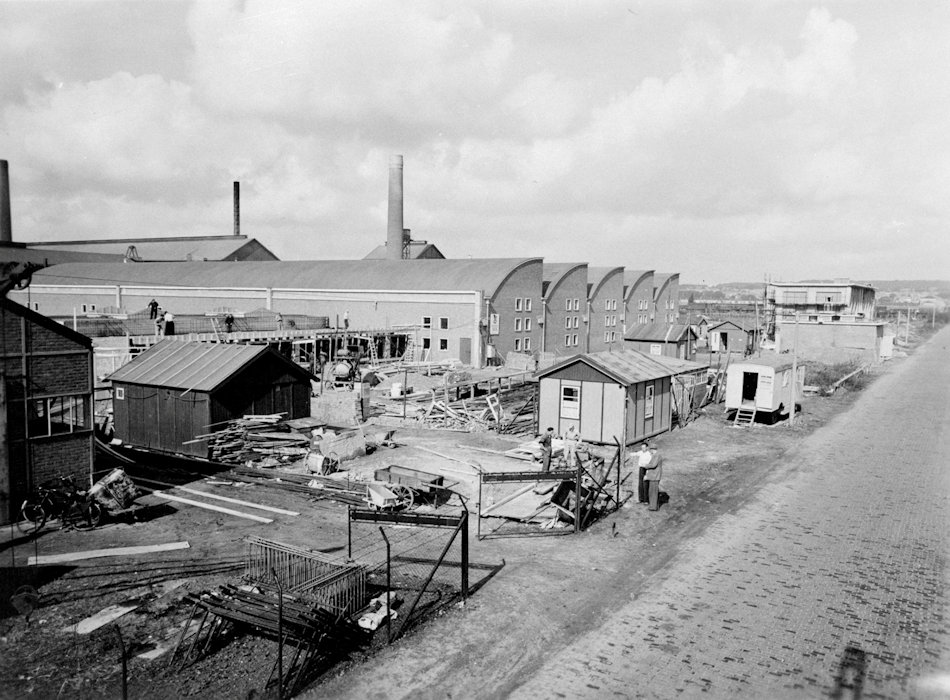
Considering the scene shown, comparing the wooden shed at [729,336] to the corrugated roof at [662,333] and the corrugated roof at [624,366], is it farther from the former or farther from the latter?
the corrugated roof at [624,366]

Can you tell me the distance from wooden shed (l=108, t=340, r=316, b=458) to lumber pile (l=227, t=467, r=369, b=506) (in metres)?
3.70

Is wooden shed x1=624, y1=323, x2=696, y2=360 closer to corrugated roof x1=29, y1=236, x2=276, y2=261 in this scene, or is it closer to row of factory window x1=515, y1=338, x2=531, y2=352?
row of factory window x1=515, y1=338, x2=531, y2=352

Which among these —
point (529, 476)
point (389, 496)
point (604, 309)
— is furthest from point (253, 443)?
point (604, 309)

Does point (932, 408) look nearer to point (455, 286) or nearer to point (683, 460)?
point (683, 460)

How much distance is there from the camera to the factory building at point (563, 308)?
6256cm

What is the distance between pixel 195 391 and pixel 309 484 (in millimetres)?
7298

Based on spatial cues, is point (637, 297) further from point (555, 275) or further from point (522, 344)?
point (522, 344)

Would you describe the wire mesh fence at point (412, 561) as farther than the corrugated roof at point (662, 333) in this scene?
No

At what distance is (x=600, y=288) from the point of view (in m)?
71.4

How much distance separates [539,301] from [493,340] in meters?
7.72

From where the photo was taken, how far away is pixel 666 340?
54.8 meters

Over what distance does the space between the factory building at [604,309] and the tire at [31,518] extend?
55109 millimetres

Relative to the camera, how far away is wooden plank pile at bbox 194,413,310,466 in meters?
24.7

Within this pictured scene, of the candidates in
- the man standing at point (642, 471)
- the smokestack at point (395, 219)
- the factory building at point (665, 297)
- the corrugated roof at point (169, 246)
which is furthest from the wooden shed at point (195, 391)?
the factory building at point (665, 297)
